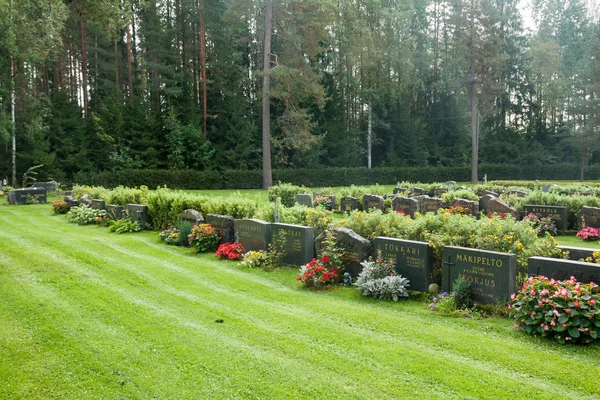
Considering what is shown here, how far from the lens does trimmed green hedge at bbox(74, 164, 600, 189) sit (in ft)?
96.9

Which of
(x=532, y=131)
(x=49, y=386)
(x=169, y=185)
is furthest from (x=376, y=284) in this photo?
(x=532, y=131)

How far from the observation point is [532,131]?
47906mm

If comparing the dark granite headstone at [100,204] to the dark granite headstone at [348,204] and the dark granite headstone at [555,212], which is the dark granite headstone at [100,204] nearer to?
the dark granite headstone at [348,204]

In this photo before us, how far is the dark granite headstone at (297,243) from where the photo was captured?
9047 millimetres

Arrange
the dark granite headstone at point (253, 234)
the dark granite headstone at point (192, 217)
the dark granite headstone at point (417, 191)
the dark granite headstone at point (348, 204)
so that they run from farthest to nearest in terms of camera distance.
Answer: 1. the dark granite headstone at point (417, 191)
2. the dark granite headstone at point (348, 204)
3. the dark granite headstone at point (192, 217)
4. the dark granite headstone at point (253, 234)

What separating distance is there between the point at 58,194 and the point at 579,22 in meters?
52.7

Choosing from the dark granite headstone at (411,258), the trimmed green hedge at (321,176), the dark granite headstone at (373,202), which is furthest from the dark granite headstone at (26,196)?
the dark granite headstone at (411,258)

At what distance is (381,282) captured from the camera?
7.20m

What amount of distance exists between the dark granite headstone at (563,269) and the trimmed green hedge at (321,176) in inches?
1050

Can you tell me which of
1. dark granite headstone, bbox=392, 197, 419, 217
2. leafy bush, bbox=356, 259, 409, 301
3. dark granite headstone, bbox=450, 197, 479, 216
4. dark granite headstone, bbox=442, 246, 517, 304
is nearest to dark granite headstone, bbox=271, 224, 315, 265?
leafy bush, bbox=356, 259, 409, 301

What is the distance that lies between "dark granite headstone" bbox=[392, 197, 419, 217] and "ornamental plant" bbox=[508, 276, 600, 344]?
31.5 feet

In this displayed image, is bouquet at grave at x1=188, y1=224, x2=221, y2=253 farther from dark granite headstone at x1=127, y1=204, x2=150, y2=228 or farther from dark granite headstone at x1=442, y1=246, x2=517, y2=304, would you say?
dark granite headstone at x1=442, y1=246, x2=517, y2=304

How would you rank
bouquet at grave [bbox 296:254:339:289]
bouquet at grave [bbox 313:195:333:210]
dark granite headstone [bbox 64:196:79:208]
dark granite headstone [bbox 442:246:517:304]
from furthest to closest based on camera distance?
1. bouquet at grave [bbox 313:195:333:210]
2. dark granite headstone [bbox 64:196:79:208]
3. bouquet at grave [bbox 296:254:339:289]
4. dark granite headstone [bbox 442:246:517:304]

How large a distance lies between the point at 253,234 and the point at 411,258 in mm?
3828
